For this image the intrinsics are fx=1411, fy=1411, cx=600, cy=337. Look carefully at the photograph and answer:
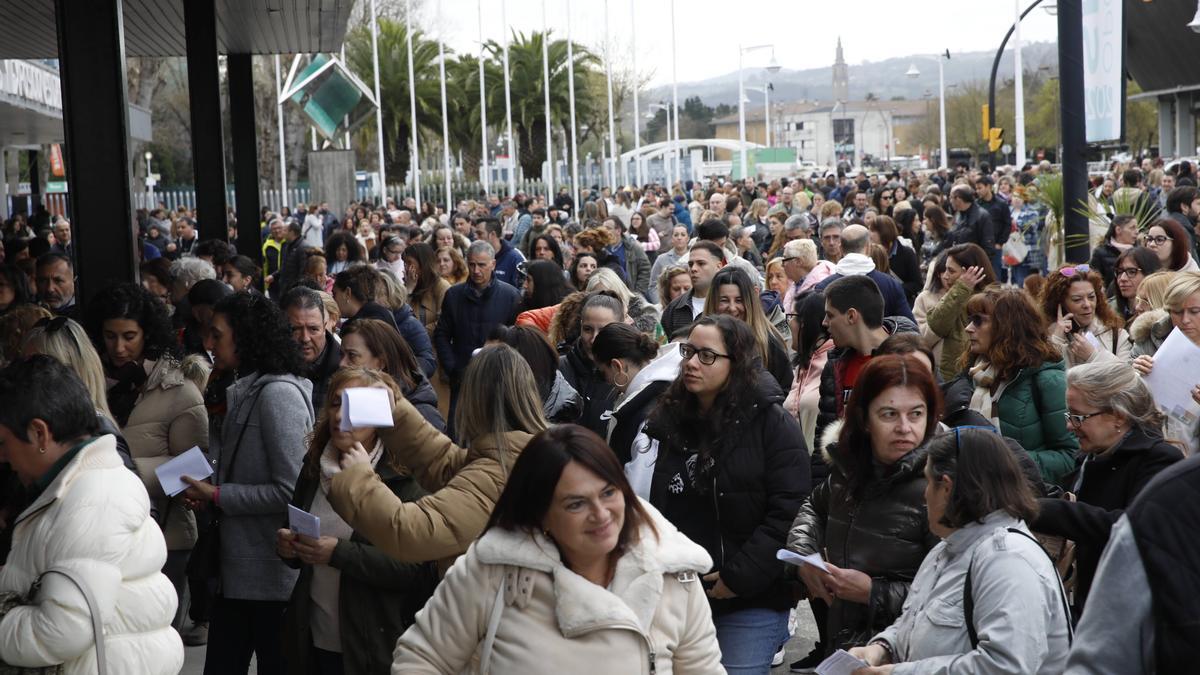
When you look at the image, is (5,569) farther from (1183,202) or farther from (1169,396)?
(1183,202)

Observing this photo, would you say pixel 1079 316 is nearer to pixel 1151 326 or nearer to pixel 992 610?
pixel 1151 326

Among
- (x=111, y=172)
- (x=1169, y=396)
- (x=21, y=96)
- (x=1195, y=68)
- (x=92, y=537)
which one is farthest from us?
(x=1195, y=68)

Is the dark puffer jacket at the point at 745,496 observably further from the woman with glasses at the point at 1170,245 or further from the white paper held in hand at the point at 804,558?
the woman with glasses at the point at 1170,245

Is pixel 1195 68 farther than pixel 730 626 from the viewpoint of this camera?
Yes

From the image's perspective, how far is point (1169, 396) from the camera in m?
6.78

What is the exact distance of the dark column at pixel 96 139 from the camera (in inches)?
357

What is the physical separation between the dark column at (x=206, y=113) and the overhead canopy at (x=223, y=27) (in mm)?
621

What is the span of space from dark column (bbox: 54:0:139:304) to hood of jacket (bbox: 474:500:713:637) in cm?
652

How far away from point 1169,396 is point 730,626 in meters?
2.87

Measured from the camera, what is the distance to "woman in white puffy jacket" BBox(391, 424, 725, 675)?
343 centimetres

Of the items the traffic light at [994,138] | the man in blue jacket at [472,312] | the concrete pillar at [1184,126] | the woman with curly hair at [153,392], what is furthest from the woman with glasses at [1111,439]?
the concrete pillar at [1184,126]

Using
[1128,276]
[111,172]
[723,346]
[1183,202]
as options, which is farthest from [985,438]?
[1183,202]

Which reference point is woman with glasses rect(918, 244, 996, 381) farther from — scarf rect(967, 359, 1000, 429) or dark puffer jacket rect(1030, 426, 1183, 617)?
dark puffer jacket rect(1030, 426, 1183, 617)

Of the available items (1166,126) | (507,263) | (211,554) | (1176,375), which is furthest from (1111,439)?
(1166,126)
